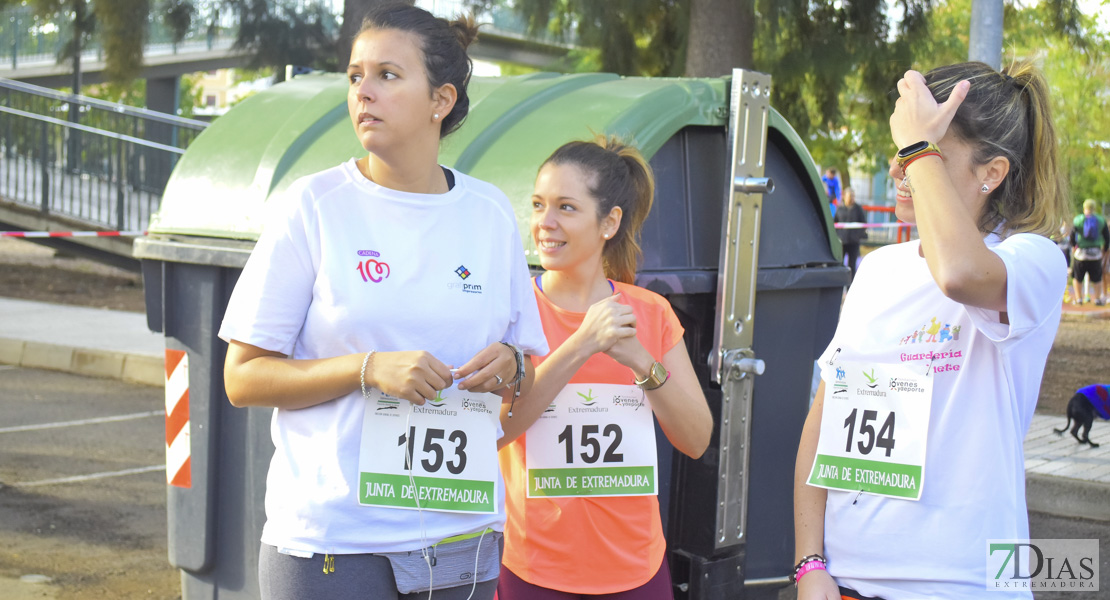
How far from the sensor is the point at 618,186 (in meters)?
2.75

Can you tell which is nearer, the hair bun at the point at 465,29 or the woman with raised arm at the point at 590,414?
the hair bun at the point at 465,29

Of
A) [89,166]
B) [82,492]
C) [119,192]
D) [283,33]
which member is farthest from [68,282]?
[82,492]

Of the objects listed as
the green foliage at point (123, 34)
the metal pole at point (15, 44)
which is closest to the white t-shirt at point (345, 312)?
the green foliage at point (123, 34)

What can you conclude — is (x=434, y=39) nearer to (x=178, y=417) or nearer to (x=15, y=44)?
(x=178, y=417)

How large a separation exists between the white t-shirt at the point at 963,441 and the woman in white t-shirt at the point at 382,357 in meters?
0.69

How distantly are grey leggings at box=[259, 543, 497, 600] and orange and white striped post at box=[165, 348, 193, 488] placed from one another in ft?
5.55

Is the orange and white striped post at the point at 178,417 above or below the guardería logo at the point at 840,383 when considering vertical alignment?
below

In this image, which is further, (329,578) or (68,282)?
(68,282)

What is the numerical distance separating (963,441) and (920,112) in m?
0.57

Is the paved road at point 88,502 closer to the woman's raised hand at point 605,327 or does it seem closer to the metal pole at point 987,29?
the metal pole at point 987,29

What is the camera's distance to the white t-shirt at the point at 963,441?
6.15 feet

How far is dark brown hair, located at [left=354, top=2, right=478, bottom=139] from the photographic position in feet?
6.79

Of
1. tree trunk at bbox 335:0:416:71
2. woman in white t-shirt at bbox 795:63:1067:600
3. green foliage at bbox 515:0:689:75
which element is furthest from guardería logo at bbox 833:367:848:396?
green foliage at bbox 515:0:689:75

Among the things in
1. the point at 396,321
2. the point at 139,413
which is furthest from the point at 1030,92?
the point at 139,413
